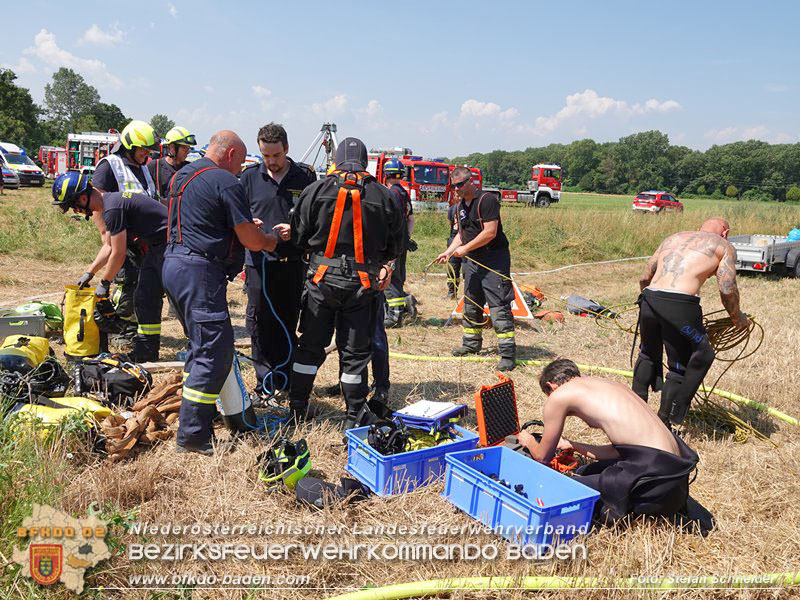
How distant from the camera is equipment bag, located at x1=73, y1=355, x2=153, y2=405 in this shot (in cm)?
473

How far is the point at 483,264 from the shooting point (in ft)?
22.5

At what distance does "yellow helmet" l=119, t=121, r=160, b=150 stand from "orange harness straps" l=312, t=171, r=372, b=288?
9.98 ft

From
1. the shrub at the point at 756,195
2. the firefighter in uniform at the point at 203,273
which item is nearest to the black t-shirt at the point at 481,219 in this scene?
the firefighter in uniform at the point at 203,273

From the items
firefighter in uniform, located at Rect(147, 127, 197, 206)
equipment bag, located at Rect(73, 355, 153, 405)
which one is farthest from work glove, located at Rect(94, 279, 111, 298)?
firefighter in uniform, located at Rect(147, 127, 197, 206)

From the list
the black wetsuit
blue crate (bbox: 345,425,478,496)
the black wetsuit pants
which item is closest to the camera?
the black wetsuit

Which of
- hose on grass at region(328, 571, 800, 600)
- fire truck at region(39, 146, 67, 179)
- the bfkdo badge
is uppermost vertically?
fire truck at region(39, 146, 67, 179)

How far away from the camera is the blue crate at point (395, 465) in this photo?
11.6ft

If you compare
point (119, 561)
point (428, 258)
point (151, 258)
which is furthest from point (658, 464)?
point (428, 258)

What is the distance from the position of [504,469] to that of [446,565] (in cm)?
90

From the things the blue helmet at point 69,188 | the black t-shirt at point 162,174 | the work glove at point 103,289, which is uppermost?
the black t-shirt at point 162,174

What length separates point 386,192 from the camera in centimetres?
440

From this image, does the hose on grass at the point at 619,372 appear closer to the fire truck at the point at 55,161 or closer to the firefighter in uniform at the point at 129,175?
the firefighter in uniform at the point at 129,175

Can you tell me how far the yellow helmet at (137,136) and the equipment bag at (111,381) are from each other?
8.39ft

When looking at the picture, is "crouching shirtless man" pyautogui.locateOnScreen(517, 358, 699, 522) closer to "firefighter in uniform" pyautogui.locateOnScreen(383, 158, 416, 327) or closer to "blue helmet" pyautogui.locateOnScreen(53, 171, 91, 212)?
"firefighter in uniform" pyautogui.locateOnScreen(383, 158, 416, 327)
